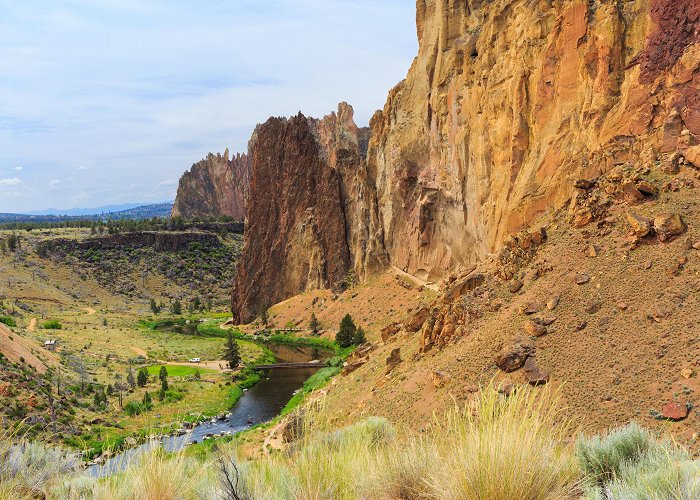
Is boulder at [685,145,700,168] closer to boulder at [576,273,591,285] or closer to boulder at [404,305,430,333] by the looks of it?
boulder at [576,273,591,285]

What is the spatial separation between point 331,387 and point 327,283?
42.1 m

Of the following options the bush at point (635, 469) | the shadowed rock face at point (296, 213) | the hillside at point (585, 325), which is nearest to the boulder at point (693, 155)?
the hillside at point (585, 325)

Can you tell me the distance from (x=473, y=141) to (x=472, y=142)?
28 centimetres

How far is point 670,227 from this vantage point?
65.9 ft

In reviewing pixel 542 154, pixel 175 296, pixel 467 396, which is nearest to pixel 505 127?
pixel 542 154

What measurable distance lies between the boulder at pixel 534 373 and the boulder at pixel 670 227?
678 centimetres

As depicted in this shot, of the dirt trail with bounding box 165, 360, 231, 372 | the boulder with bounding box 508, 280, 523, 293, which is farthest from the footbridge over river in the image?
the boulder with bounding box 508, 280, 523, 293

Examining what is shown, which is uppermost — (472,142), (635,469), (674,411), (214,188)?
(214,188)

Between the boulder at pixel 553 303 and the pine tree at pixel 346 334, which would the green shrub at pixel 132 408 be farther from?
the boulder at pixel 553 303

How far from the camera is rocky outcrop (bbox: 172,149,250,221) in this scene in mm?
153375

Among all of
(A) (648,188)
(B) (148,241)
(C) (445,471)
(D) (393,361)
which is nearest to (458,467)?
(C) (445,471)

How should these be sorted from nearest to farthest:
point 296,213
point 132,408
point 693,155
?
point 693,155 → point 132,408 → point 296,213

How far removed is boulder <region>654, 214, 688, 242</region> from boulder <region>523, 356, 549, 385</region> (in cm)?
678

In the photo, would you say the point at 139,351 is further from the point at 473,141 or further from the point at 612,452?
the point at 612,452
